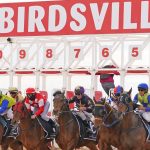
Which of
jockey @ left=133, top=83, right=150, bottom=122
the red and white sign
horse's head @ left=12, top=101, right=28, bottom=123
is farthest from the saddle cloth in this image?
the red and white sign

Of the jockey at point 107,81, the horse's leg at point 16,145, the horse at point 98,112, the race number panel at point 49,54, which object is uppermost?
the race number panel at point 49,54

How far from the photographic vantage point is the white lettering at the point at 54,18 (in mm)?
24625

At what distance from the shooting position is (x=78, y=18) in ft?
80.0

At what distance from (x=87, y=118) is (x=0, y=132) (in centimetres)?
247

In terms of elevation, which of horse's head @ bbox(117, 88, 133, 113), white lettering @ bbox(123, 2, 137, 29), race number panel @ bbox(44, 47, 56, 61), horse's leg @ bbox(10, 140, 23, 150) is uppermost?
white lettering @ bbox(123, 2, 137, 29)

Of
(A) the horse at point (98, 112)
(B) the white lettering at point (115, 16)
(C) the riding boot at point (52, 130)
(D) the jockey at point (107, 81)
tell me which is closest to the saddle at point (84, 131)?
(C) the riding boot at point (52, 130)

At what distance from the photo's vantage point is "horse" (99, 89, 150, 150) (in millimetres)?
14031

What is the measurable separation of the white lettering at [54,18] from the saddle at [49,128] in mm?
9393

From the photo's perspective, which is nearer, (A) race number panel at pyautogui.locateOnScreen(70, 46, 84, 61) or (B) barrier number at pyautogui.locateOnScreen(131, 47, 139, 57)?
(B) barrier number at pyautogui.locateOnScreen(131, 47, 139, 57)

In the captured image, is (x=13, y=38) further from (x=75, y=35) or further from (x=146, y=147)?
(x=146, y=147)

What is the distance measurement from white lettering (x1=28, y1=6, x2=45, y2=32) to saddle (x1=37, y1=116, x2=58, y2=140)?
32.0 ft

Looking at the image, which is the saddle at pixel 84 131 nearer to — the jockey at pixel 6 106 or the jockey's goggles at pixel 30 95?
the jockey's goggles at pixel 30 95

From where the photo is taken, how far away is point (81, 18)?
24375mm

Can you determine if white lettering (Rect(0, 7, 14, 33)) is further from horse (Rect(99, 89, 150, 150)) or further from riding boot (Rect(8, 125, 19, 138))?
horse (Rect(99, 89, 150, 150))
